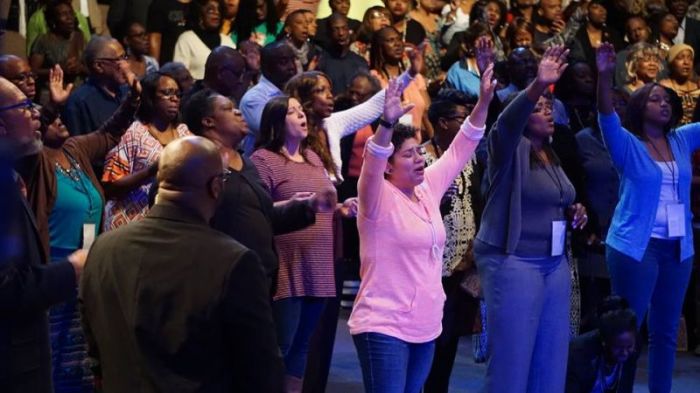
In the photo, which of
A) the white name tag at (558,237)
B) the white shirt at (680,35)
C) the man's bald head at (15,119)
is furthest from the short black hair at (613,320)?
the white shirt at (680,35)

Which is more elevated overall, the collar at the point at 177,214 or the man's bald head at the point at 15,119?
the man's bald head at the point at 15,119

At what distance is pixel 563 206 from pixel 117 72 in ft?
9.67

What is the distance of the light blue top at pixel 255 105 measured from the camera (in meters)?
7.70

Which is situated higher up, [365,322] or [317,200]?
[317,200]

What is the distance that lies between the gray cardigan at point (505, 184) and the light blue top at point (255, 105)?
2.06 m

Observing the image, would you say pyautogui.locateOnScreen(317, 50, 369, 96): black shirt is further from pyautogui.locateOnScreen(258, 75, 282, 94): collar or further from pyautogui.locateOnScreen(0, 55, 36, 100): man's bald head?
pyautogui.locateOnScreen(0, 55, 36, 100): man's bald head

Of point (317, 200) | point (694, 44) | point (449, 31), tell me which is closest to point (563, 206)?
point (317, 200)

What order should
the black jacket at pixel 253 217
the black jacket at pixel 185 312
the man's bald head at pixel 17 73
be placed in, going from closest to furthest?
the black jacket at pixel 185 312
the black jacket at pixel 253 217
the man's bald head at pixel 17 73

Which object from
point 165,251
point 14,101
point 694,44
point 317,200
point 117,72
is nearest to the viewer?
point 165,251

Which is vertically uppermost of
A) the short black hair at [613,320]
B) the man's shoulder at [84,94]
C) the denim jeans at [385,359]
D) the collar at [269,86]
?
the collar at [269,86]

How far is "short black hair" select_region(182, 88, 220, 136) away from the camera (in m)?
5.61

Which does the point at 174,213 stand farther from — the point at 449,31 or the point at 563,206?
the point at 449,31

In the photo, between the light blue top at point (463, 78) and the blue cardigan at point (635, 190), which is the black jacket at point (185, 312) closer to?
the blue cardigan at point (635, 190)

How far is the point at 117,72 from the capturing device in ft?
25.0
